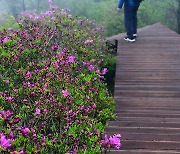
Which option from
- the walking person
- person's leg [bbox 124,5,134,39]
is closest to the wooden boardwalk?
the walking person

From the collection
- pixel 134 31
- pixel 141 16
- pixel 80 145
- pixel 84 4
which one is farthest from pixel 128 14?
pixel 84 4

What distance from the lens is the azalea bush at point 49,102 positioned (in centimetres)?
350

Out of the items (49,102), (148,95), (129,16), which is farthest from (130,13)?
(49,102)

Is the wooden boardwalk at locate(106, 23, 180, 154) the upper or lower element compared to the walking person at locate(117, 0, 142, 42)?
lower

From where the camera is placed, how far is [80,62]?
282 inches

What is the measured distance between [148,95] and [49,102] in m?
2.86

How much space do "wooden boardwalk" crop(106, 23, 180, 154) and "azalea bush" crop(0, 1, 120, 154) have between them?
416 millimetres

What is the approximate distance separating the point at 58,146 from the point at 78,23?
7.77 meters

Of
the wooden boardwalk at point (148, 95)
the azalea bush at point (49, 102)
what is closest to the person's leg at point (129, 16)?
the wooden boardwalk at point (148, 95)

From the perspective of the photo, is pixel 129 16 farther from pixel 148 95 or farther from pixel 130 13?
pixel 148 95

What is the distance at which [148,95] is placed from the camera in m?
6.57

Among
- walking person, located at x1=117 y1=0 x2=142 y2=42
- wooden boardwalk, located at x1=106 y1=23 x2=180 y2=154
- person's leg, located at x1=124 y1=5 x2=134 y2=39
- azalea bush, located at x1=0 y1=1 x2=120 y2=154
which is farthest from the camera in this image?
person's leg, located at x1=124 y1=5 x2=134 y2=39

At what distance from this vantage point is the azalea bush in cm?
350

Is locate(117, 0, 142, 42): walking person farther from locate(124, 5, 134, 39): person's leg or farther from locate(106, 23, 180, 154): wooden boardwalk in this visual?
locate(106, 23, 180, 154): wooden boardwalk
